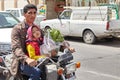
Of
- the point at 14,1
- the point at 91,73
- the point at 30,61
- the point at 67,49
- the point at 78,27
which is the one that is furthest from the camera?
the point at 14,1

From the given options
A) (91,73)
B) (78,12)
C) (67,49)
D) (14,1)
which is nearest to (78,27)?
(78,12)

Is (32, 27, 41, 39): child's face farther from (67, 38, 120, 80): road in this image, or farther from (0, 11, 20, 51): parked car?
(67, 38, 120, 80): road

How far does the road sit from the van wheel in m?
0.79

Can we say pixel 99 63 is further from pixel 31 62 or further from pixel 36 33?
pixel 31 62

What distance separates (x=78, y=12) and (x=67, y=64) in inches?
478

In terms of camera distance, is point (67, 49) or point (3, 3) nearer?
point (67, 49)

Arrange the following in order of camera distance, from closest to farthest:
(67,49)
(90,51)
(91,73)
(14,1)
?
(67,49)
(91,73)
(90,51)
(14,1)

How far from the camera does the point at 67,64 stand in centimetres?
437

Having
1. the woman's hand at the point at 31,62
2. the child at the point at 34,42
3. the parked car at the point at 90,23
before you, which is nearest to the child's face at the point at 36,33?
the child at the point at 34,42

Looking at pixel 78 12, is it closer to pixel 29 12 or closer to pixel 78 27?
pixel 78 27

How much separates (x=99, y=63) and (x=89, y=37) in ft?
17.8

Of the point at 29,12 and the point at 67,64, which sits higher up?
the point at 29,12

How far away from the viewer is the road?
8.02 metres

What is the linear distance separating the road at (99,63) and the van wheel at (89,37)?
0.79m
